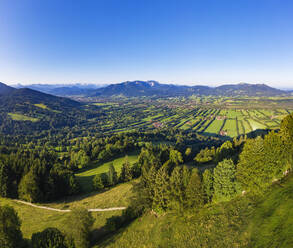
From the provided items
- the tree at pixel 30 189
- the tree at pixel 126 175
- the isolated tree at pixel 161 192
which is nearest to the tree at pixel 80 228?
the isolated tree at pixel 161 192

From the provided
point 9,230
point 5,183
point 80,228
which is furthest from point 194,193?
point 5,183

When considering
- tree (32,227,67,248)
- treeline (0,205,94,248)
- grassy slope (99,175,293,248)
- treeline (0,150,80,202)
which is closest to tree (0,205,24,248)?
treeline (0,205,94,248)

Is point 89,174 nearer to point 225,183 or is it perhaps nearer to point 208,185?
point 208,185

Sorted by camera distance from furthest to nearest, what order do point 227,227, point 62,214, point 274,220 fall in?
point 62,214 < point 227,227 < point 274,220

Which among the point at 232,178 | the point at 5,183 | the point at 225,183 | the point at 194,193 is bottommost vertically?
the point at 5,183

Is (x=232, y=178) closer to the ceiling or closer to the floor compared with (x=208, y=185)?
closer to the ceiling

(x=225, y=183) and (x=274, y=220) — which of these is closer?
(x=274, y=220)

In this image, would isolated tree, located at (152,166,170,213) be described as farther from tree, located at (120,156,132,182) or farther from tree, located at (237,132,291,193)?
tree, located at (120,156,132,182)
